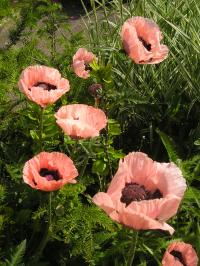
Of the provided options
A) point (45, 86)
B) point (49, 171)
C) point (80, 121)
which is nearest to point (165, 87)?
point (45, 86)

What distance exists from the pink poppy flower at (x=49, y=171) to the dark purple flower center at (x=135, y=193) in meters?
0.16

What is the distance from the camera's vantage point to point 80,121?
50.9 inches

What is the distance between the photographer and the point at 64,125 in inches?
49.8

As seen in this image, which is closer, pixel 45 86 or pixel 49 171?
pixel 49 171

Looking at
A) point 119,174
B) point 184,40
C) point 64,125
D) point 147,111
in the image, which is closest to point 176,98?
point 147,111

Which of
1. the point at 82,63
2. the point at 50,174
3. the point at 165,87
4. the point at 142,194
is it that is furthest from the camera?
the point at 165,87

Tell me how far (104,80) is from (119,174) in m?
0.53

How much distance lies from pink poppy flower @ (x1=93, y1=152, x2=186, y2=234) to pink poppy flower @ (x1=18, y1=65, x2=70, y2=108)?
34cm

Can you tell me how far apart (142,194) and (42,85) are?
492 mm

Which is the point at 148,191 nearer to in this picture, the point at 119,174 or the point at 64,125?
the point at 119,174

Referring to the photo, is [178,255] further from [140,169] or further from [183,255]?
[140,169]

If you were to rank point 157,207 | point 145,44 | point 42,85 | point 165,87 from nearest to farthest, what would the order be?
1. point 157,207
2. point 42,85
3. point 145,44
4. point 165,87

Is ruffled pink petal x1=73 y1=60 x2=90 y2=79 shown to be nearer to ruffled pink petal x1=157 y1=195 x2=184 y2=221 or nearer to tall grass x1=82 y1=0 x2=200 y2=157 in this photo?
tall grass x1=82 y1=0 x2=200 y2=157

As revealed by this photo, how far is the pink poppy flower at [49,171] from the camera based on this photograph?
1.17 metres
